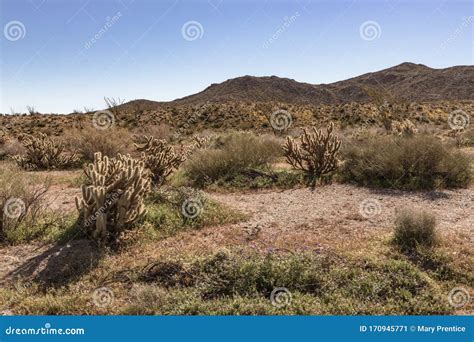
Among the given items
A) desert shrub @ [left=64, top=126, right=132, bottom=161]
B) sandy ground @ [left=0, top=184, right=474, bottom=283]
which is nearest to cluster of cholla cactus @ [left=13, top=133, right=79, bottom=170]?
desert shrub @ [left=64, top=126, right=132, bottom=161]

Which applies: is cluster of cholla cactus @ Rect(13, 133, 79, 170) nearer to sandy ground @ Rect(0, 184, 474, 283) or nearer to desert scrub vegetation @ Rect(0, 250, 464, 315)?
sandy ground @ Rect(0, 184, 474, 283)

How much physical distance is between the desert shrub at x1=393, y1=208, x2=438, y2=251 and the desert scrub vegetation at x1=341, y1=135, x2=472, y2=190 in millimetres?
3594

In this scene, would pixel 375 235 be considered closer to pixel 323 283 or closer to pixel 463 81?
pixel 323 283

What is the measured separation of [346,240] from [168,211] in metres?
3.11

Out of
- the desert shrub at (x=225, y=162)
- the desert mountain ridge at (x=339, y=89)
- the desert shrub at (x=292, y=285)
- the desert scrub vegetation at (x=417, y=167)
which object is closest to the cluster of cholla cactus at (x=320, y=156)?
the desert scrub vegetation at (x=417, y=167)

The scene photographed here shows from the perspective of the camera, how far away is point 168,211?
7.30 m

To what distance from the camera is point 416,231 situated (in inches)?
224

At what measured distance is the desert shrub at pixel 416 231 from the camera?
A: 5652 mm

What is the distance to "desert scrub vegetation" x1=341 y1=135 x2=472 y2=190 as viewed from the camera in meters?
9.34

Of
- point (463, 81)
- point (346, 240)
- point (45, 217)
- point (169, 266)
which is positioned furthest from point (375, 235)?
point (463, 81)

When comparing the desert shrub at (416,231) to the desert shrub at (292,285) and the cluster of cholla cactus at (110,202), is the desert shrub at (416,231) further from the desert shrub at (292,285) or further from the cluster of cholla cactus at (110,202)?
the cluster of cholla cactus at (110,202)

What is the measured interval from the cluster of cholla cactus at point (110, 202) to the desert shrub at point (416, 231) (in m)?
3.89

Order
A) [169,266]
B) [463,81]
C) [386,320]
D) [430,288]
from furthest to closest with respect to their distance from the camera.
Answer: [463,81]
[169,266]
[430,288]
[386,320]

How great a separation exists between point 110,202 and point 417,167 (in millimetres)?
7048
